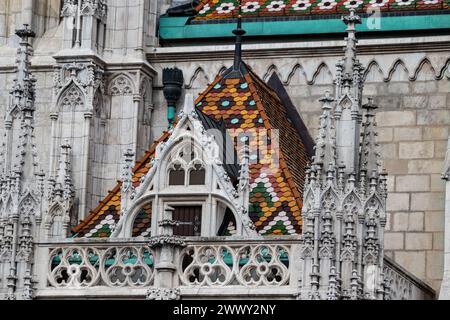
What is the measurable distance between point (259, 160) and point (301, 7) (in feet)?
12.3

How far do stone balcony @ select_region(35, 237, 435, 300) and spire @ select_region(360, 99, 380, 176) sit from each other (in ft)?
4.20

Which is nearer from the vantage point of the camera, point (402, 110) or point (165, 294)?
point (165, 294)

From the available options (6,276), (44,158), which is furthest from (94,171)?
(6,276)

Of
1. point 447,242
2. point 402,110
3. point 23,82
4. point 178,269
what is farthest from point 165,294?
point 402,110

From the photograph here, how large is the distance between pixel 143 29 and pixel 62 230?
4089mm

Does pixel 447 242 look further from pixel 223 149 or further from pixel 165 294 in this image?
pixel 165 294

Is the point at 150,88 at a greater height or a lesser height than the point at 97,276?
greater

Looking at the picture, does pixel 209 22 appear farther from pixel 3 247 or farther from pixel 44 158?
pixel 3 247

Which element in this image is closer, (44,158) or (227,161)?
(227,161)

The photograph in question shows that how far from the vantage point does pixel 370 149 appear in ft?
127

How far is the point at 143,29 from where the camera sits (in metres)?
42.4

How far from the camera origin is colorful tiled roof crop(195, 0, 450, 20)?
42000 millimetres

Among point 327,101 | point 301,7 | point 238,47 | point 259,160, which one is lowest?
point 259,160

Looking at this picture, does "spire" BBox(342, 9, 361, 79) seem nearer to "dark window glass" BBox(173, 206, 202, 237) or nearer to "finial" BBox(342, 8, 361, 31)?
"finial" BBox(342, 8, 361, 31)
